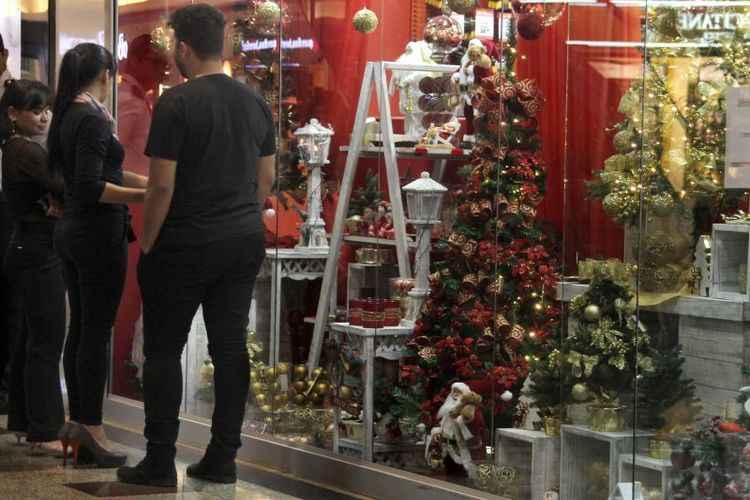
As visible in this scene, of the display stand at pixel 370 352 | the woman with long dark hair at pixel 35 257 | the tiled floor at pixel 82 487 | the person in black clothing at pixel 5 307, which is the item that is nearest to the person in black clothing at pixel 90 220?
the tiled floor at pixel 82 487

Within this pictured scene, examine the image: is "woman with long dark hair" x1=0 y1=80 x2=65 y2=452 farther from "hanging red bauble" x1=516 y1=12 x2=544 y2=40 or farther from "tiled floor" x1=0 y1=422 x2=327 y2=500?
"hanging red bauble" x1=516 y1=12 x2=544 y2=40

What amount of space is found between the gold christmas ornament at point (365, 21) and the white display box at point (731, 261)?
168 cm

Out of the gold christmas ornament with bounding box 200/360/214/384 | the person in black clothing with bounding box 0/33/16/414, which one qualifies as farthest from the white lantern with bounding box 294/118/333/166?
the person in black clothing with bounding box 0/33/16/414

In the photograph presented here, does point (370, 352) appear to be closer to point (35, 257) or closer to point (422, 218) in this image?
point (422, 218)

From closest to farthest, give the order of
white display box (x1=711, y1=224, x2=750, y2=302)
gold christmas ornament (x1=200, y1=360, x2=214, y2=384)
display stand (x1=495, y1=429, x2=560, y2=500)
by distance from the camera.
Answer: white display box (x1=711, y1=224, x2=750, y2=302), display stand (x1=495, y1=429, x2=560, y2=500), gold christmas ornament (x1=200, y1=360, x2=214, y2=384)

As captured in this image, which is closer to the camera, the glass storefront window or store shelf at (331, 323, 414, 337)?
the glass storefront window

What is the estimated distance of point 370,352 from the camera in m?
4.61

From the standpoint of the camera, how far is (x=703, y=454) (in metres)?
3.28

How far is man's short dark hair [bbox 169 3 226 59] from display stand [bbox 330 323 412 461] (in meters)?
1.04

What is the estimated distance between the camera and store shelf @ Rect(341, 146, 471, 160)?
4.53 meters

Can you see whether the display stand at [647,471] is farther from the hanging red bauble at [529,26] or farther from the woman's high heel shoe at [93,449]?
the woman's high heel shoe at [93,449]

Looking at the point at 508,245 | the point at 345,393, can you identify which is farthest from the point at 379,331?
the point at 508,245

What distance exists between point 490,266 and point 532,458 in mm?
867

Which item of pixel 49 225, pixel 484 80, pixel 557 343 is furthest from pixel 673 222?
pixel 49 225
